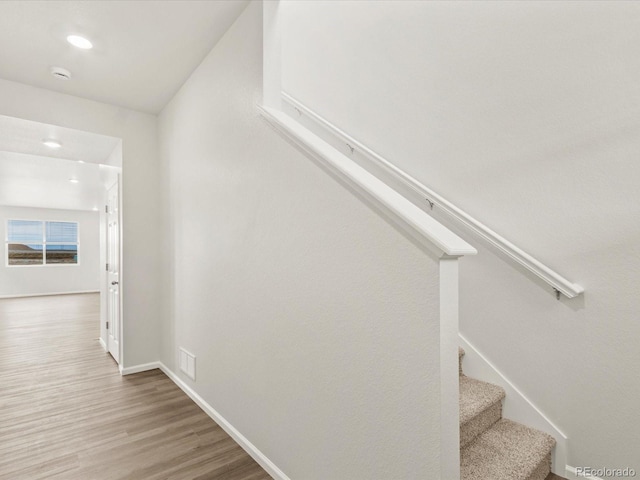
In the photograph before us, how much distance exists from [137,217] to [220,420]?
232cm

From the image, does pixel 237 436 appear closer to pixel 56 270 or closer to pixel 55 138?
pixel 55 138

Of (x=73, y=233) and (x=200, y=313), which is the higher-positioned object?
(x=73, y=233)

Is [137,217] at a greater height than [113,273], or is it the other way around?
[137,217]

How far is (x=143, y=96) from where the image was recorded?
328cm

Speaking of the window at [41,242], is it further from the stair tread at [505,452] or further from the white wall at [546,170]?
the stair tread at [505,452]

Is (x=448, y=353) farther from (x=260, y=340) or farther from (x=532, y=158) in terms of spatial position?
(x=532, y=158)

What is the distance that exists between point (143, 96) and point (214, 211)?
174 cm

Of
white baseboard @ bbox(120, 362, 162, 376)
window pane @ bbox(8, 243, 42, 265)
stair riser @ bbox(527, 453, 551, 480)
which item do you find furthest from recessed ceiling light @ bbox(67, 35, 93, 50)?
window pane @ bbox(8, 243, 42, 265)

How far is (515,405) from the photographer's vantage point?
6.44 ft

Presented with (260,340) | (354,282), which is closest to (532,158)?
(354,282)

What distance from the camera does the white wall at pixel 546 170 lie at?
1645 millimetres

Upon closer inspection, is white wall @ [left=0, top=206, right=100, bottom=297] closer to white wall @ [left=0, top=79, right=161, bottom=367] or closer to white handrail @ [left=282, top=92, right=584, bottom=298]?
white wall @ [left=0, top=79, right=161, bottom=367]

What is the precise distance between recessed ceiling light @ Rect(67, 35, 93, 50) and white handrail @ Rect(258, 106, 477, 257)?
5.92 feet

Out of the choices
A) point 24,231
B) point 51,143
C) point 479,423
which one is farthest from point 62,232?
point 479,423
